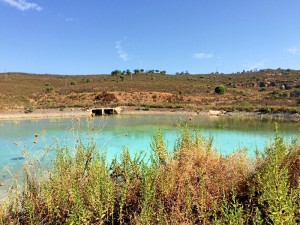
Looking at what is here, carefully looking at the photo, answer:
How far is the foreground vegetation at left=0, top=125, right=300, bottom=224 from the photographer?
4125 millimetres

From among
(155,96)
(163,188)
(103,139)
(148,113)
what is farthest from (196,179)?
(155,96)

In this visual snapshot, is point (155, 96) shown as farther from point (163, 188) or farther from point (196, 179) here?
point (163, 188)

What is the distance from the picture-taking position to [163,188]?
4625 millimetres

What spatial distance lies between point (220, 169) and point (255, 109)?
34.7 metres

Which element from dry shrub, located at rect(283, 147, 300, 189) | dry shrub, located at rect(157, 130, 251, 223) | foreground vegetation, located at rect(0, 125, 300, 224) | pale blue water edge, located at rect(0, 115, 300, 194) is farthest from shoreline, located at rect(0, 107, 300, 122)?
dry shrub, located at rect(283, 147, 300, 189)

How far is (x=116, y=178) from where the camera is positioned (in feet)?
18.1

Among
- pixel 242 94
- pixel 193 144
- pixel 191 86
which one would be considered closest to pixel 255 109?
pixel 242 94

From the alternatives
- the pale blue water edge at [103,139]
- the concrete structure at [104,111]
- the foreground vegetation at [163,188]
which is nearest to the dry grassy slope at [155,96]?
the concrete structure at [104,111]

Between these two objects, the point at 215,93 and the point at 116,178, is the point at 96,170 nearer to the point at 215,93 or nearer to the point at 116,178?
the point at 116,178

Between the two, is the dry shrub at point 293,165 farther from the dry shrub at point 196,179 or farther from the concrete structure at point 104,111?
the concrete structure at point 104,111

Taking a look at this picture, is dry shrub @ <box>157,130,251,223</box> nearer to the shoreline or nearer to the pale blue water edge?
the pale blue water edge

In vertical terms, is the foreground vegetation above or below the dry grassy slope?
below

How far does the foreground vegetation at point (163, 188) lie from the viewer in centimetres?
412

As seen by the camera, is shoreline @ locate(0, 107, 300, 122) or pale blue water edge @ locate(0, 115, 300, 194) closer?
pale blue water edge @ locate(0, 115, 300, 194)
